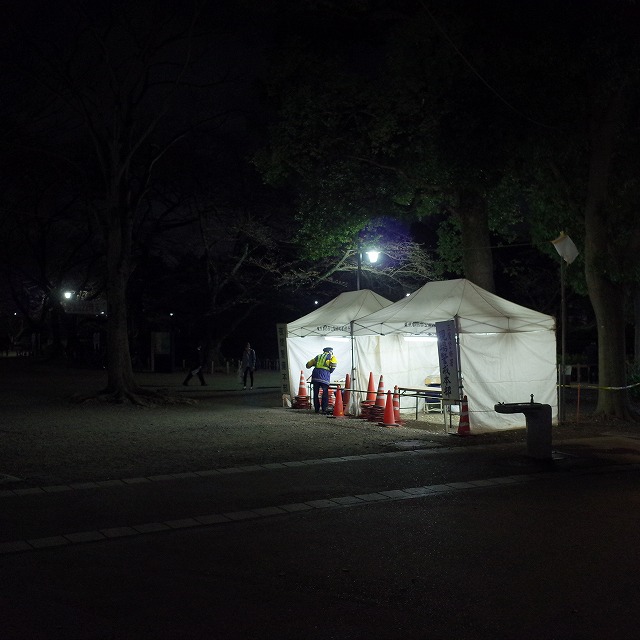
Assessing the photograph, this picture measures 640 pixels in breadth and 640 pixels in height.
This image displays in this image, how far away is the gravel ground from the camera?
1174 cm

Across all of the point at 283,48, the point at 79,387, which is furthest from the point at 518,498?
the point at 79,387

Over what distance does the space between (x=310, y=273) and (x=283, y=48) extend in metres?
13.9

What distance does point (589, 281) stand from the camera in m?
18.3

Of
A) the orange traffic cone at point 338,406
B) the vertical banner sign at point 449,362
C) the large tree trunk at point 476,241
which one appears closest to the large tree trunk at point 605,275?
the large tree trunk at point 476,241

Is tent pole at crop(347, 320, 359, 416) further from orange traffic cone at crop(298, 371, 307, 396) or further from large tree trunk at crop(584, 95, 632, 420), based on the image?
large tree trunk at crop(584, 95, 632, 420)

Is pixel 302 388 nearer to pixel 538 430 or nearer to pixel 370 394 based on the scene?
pixel 370 394

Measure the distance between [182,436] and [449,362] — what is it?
554 centimetres

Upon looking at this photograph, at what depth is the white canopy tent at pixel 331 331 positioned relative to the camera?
2064cm

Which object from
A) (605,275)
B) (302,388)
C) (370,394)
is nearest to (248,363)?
(302,388)

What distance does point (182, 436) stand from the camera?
49.8ft

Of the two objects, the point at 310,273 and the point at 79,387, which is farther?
the point at 310,273

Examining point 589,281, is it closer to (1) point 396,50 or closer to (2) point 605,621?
(1) point 396,50

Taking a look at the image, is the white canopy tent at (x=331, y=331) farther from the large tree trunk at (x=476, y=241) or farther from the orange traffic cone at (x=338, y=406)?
the large tree trunk at (x=476, y=241)

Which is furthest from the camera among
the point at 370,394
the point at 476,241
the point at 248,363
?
the point at 248,363
